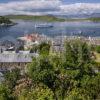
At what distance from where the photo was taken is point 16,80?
2077cm

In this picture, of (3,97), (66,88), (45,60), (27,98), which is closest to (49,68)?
(45,60)

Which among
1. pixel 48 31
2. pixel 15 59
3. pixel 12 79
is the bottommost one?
pixel 48 31

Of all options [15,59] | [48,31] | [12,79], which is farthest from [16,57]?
[48,31]

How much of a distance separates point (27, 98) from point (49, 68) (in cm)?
460

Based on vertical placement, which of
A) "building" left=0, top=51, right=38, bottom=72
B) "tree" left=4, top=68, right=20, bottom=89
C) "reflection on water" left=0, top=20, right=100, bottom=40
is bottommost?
"reflection on water" left=0, top=20, right=100, bottom=40

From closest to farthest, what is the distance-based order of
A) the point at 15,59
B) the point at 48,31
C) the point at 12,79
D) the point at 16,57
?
the point at 12,79
the point at 15,59
the point at 16,57
the point at 48,31

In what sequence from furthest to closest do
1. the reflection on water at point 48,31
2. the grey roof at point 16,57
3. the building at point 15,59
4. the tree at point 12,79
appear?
the reflection on water at point 48,31, the grey roof at point 16,57, the building at point 15,59, the tree at point 12,79

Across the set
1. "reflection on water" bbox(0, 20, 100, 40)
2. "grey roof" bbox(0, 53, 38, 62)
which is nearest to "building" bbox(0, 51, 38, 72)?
"grey roof" bbox(0, 53, 38, 62)

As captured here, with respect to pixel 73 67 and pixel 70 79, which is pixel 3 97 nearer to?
pixel 70 79

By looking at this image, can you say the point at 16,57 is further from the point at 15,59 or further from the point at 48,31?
the point at 48,31

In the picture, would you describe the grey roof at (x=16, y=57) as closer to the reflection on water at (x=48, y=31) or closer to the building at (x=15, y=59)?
the building at (x=15, y=59)

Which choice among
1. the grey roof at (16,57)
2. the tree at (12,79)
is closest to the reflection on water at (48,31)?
the grey roof at (16,57)

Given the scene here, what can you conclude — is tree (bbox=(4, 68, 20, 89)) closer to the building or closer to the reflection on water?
the building

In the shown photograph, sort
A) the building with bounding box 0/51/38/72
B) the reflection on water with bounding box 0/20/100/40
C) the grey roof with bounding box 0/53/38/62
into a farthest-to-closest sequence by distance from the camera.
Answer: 1. the reflection on water with bounding box 0/20/100/40
2. the grey roof with bounding box 0/53/38/62
3. the building with bounding box 0/51/38/72
